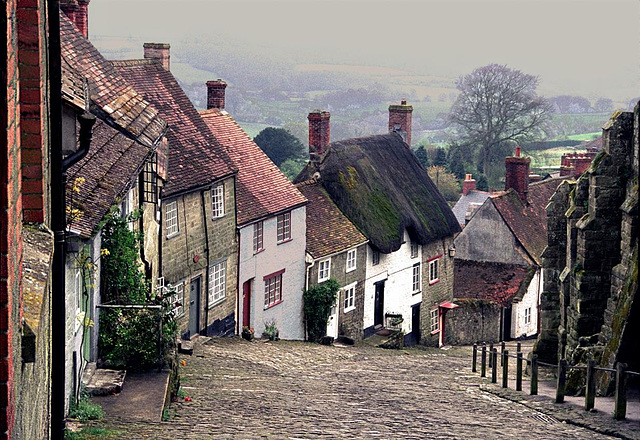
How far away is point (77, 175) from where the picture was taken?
50.2 ft

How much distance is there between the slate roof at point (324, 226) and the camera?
113 ft

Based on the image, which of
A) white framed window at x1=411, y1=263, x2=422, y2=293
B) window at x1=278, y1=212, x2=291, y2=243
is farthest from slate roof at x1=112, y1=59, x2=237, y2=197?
white framed window at x1=411, y1=263, x2=422, y2=293

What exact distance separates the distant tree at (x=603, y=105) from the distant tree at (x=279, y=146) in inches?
3768

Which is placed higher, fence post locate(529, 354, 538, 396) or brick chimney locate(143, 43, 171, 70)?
brick chimney locate(143, 43, 171, 70)

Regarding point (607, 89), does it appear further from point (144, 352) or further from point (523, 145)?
point (144, 352)

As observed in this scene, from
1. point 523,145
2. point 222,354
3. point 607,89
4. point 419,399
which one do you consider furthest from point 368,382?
point 607,89

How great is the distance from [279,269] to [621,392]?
17.9m

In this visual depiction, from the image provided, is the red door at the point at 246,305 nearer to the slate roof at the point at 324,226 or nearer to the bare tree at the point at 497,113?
the slate roof at the point at 324,226

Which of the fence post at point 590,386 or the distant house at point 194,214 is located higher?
the distant house at point 194,214

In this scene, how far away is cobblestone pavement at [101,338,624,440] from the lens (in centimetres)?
1360

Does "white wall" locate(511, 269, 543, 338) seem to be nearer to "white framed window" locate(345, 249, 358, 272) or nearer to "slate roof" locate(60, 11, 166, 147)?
"white framed window" locate(345, 249, 358, 272)

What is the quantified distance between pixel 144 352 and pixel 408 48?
177384 mm

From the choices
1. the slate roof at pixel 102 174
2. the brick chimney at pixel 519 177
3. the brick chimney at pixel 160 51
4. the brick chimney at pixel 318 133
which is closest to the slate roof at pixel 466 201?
the brick chimney at pixel 519 177

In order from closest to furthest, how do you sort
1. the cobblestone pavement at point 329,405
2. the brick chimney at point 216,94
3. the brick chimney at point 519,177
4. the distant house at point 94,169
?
1. the distant house at point 94,169
2. the cobblestone pavement at point 329,405
3. the brick chimney at point 216,94
4. the brick chimney at point 519,177
